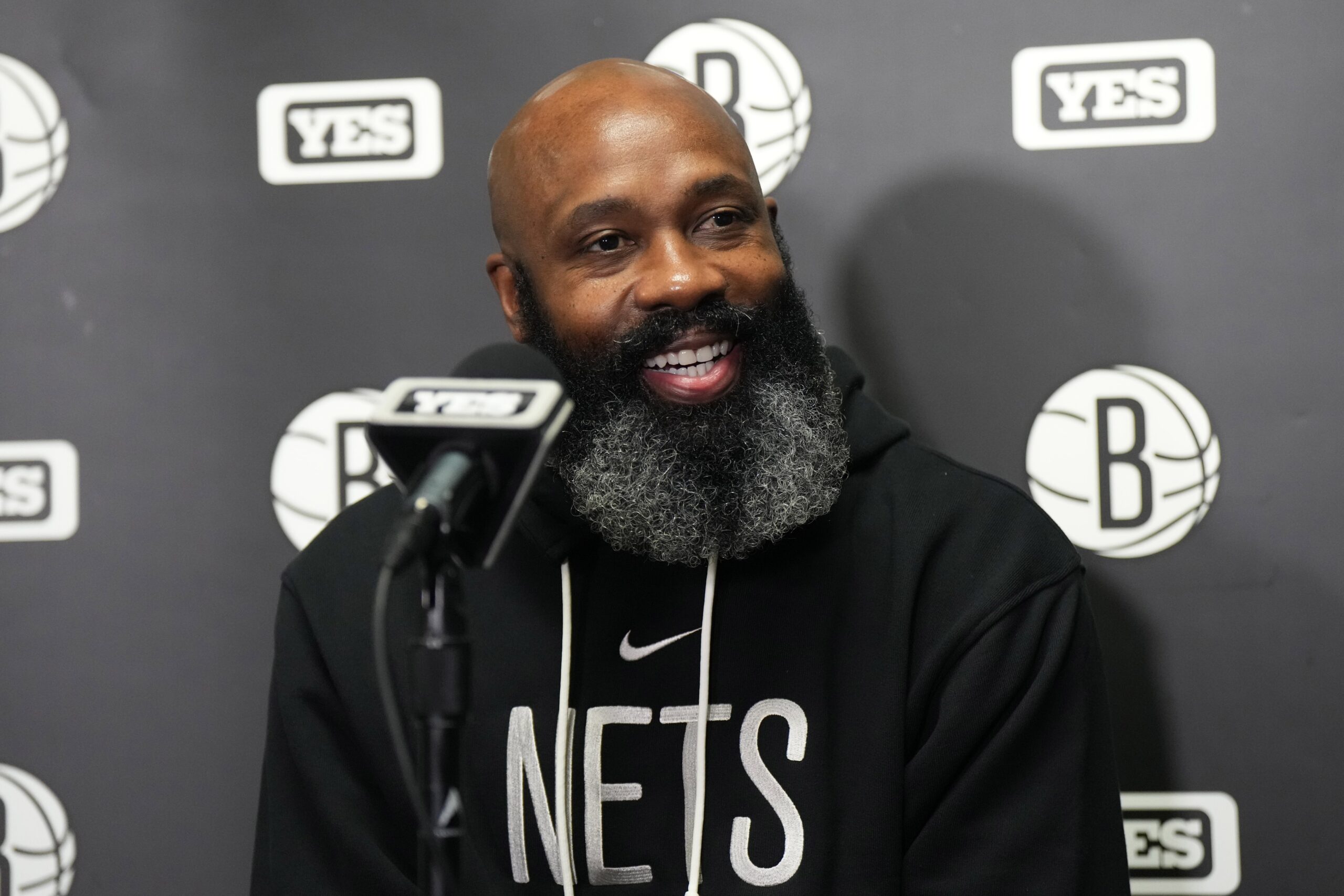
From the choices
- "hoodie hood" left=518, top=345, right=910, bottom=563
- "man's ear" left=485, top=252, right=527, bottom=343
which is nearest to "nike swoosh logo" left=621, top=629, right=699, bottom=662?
"hoodie hood" left=518, top=345, right=910, bottom=563

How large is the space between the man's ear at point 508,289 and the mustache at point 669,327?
0.49ft

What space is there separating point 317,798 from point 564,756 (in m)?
0.26

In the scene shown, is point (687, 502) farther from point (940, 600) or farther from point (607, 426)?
point (940, 600)

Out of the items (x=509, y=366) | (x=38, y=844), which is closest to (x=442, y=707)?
(x=509, y=366)

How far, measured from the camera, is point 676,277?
1.13m

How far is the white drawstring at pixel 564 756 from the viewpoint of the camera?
1.12 meters

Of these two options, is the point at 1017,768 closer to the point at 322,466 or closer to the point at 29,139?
the point at 322,466

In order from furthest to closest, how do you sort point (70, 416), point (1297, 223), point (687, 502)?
point (70, 416) → point (1297, 223) → point (687, 502)

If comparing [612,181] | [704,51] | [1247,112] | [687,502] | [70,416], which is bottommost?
[687,502]

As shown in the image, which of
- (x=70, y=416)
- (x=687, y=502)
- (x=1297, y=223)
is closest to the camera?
(x=687, y=502)

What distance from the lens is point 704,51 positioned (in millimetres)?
1453

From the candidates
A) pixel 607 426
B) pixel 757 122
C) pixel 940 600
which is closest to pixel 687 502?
pixel 607 426

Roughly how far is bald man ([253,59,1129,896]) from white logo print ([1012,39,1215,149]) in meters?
0.41

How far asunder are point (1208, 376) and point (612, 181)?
728 millimetres
